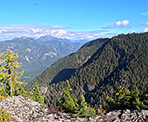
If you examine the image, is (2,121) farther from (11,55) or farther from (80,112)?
(80,112)

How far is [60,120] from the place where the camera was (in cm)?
2159

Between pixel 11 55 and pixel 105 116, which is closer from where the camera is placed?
pixel 105 116

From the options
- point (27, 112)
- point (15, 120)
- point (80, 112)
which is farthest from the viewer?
point (80, 112)


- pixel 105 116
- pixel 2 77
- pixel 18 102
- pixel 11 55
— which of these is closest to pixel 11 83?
pixel 2 77

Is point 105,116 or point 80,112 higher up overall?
point 105,116

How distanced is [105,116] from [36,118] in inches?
397

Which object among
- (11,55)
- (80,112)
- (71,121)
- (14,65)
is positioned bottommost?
(80,112)

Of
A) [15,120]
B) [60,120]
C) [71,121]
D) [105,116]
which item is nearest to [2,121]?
[15,120]

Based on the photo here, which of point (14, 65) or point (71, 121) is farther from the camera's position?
point (14, 65)

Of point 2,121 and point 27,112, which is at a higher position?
point 2,121

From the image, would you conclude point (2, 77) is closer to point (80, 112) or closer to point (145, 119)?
point (80, 112)

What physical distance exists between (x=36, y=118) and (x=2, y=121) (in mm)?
5333

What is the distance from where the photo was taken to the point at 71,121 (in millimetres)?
21719

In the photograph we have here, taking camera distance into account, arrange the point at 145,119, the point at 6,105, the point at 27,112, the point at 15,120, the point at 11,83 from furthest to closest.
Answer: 1. the point at 11,83
2. the point at 6,105
3. the point at 27,112
4. the point at 15,120
5. the point at 145,119
